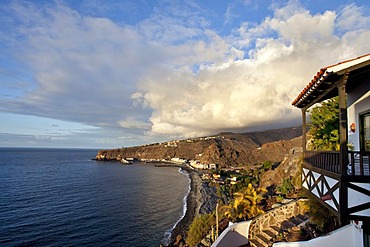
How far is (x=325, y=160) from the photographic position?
23.7 ft

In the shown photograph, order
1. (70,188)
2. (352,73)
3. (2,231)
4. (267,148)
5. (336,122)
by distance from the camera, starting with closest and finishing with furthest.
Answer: (352,73) < (336,122) < (2,231) < (70,188) < (267,148)

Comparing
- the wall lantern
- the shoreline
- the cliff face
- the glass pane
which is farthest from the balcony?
the cliff face

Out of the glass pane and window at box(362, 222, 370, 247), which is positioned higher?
the glass pane

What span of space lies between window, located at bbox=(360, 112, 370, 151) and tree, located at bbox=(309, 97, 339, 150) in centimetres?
426

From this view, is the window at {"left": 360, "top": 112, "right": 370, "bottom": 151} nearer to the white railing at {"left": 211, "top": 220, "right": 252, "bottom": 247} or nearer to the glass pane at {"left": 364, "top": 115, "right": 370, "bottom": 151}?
the glass pane at {"left": 364, "top": 115, "right": 370, "bottom": 151}

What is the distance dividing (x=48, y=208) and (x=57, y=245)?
524 inches

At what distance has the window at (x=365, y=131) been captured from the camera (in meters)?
7.36

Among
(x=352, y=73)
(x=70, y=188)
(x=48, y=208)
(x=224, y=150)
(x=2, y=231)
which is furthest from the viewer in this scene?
(x=224, y=150)

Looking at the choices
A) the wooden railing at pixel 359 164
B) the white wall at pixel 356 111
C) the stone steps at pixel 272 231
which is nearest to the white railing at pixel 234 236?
the stone steps at pixel 272 231

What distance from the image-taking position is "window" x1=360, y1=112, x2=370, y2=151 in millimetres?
7363

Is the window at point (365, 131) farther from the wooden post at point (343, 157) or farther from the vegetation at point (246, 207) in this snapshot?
the vegetation at point (246, 207)

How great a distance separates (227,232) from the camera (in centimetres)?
1371

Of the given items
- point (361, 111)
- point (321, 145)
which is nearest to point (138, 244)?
point (321, 145)

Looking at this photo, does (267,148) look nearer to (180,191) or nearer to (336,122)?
(180,191)
